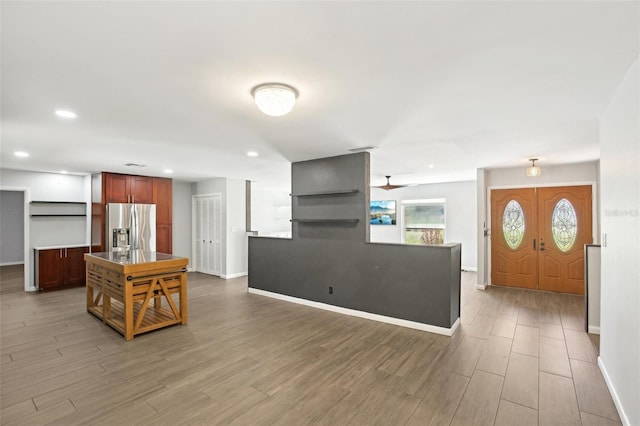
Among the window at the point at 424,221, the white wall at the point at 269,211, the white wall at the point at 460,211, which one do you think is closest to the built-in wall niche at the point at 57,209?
the white wall at the point at 269,211

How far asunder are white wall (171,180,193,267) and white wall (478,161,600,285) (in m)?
7.10

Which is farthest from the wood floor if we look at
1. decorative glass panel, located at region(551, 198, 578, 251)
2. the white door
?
the white door

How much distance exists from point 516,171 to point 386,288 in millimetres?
4032

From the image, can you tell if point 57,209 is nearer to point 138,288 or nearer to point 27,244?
point 27,244

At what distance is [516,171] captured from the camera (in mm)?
6141

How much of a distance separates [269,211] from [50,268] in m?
5.45

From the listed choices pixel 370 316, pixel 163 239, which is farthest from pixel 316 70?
pixel 163 239

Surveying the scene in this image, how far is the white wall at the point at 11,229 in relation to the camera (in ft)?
28.3

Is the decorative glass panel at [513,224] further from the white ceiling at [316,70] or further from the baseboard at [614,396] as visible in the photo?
the baseboard at [614,396]

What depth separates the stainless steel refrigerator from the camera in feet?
20.5

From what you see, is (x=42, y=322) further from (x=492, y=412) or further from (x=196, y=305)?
(x=492, y=412)

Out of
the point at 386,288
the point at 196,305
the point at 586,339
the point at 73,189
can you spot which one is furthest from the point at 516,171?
the point at 73,189

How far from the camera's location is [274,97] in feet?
7.32

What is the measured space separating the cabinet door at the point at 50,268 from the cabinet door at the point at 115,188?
147 cm
